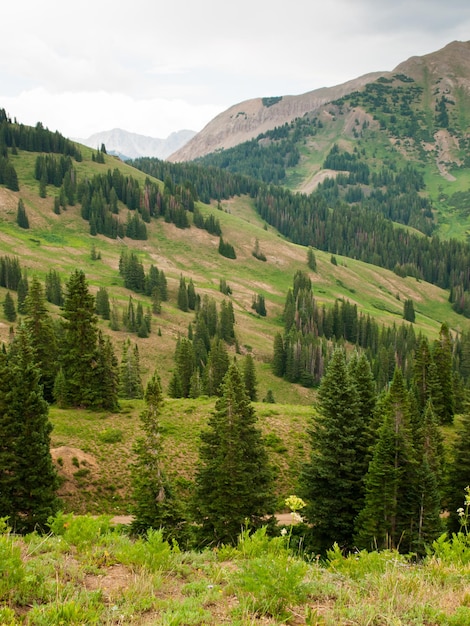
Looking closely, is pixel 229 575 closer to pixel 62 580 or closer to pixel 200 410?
pixel 62 580

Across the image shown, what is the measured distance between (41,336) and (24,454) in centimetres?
2992

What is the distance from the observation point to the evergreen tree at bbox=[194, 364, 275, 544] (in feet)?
95.9

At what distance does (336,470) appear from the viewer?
3173 centimetres

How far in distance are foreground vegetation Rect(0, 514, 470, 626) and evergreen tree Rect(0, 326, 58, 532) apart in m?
19.5

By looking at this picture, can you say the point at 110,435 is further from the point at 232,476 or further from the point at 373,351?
the point at 373,351

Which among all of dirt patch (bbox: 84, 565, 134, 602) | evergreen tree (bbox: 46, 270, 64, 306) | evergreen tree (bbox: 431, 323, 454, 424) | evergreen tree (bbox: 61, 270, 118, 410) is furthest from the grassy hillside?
dirt patch (bbox: 84, 565, 134, 602)

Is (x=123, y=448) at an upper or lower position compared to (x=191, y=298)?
lower

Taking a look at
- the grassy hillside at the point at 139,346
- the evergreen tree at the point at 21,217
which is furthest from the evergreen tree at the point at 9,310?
the evergreen tree at the point at 21,217

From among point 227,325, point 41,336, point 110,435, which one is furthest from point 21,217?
point 110,435

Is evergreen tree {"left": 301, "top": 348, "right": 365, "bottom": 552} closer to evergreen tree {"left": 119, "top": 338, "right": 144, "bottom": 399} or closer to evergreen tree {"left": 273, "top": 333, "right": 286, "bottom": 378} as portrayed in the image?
evergreen tree {"left": 119, "top": 338, "right": 144, "bottom": 399}

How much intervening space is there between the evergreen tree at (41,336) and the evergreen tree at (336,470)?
121ft

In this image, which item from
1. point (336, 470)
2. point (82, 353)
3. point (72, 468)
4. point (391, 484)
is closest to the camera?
point (391, 484)

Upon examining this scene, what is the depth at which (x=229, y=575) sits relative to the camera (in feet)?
30.8

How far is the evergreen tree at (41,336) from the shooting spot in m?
55.2
